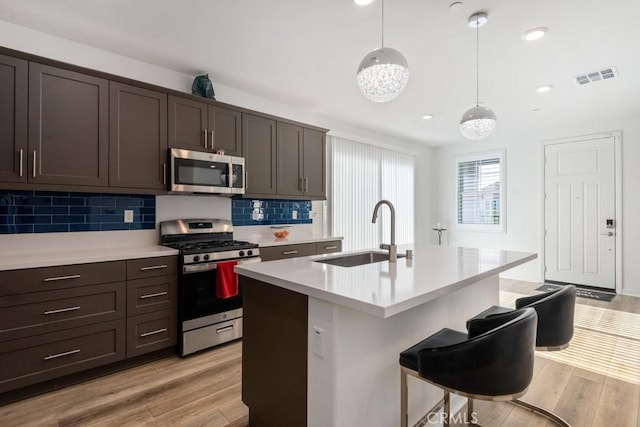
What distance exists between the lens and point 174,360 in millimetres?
2721

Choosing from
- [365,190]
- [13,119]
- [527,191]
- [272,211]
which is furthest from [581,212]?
[13,119]

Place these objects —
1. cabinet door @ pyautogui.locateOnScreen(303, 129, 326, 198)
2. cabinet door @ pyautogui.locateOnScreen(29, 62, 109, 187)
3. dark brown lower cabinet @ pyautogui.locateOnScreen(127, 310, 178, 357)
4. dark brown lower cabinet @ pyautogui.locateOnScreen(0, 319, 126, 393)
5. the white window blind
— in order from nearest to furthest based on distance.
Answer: dark brown lower cabinet @ pyautogui.locateOnScreen(0, 319, 126, 393) → cabinet door @ pyautogui.locateOnScreen(29, 62, 109, 187) → dark brown lower cabinet @ pyautogui.locateOnScreen(127, 310, 178, 357) → cabinet door @ pyautogui.locateOnScreen(303, 129, 326, 198) → the white window blind

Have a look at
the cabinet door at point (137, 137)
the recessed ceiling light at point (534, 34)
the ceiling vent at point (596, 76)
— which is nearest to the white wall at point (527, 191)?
the ceiling vent at point (596, 76)

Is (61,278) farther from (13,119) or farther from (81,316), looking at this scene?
(13,119)

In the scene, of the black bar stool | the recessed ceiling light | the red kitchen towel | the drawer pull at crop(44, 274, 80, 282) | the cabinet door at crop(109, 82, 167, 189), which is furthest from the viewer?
the red kitchen towel

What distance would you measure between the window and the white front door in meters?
0.76

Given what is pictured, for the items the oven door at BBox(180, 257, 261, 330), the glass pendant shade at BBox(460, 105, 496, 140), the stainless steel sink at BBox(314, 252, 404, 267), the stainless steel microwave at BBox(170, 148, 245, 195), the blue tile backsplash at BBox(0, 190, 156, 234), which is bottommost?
the oven door at BBox(180, 257, 261, 330)

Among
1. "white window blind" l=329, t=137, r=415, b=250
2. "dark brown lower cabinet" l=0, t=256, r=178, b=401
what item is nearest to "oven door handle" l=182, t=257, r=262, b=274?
"dark brown lower cabinet" l=0, t=256, r=178, b=401

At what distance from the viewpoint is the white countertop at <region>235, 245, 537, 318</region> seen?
117 cm

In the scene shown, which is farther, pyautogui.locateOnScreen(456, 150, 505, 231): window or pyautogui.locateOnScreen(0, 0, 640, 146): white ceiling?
pyautogui.locateOnScreen(456, 150, 505, 231): window

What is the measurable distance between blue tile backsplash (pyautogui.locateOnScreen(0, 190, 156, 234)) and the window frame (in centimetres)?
567

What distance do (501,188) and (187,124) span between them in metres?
5.52

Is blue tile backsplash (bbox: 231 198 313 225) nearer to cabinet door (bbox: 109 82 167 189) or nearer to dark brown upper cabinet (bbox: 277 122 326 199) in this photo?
dark brown upper cabinet (bbox: 277 122 326 199)

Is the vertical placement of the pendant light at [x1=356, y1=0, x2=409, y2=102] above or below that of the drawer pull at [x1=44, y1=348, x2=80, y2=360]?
above
